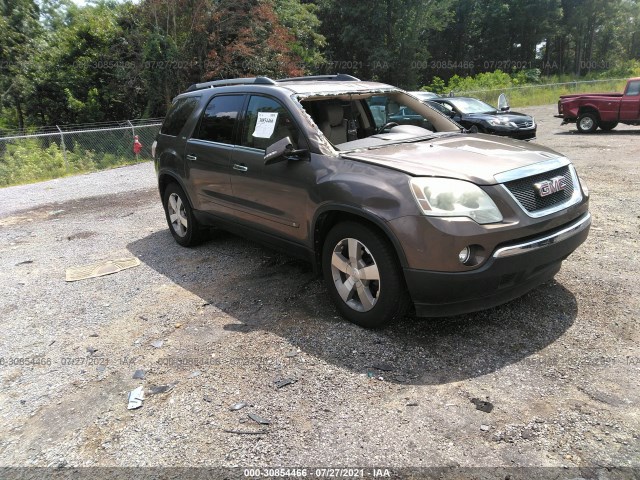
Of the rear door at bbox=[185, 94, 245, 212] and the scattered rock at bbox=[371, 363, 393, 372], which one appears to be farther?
the rear door at bbox=[185, 94, 245, 212]

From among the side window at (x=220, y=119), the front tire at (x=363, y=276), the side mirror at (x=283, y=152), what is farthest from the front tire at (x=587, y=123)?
the front tire at (x=363, y=276)

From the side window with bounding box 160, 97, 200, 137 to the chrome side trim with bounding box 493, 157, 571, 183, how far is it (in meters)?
3.67

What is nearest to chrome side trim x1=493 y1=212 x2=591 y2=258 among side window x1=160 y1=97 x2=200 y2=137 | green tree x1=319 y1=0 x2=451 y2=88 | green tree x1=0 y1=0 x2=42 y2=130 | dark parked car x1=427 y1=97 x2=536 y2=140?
side window x1=160 y1=97 x2=200 y2=137

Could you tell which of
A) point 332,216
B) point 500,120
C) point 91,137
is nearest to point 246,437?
point 332,216

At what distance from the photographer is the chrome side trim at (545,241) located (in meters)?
3.09

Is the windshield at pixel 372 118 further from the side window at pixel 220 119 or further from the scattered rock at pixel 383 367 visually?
the scattered rock at pixel 383 367

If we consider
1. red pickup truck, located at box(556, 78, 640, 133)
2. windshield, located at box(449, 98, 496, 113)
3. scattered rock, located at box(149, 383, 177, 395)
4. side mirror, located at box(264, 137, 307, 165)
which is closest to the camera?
scattered rock, located at box(149, 383, 177, 395)

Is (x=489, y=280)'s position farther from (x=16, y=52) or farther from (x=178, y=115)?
(x=16, y=52)

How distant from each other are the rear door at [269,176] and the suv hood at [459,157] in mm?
479

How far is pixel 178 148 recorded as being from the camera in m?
5.64

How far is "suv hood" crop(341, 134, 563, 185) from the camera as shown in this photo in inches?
129

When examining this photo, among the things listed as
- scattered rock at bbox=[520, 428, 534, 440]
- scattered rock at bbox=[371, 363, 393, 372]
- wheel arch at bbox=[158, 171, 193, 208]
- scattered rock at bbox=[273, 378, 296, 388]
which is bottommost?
scattered rock at bbox=[520, 428, 534, 440]

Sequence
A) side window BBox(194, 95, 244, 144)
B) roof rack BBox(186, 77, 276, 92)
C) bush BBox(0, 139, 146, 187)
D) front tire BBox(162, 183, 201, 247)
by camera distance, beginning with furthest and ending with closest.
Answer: bush BBox(0, 139, 146, 187) → front tire BBox(162, 183, 201, 247) → side window BBox(194, 95, 244, 144) → roof rack BBox(186, 77, 276, 92)

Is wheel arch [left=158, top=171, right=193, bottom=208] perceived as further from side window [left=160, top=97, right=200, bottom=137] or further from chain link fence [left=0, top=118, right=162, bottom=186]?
chain link fence [left=0, top=118, right=162, bottom=186]
